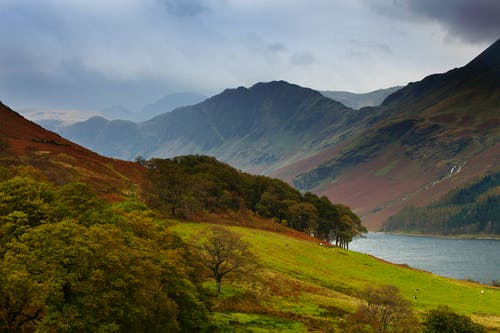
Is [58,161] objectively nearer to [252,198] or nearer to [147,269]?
[252,198]

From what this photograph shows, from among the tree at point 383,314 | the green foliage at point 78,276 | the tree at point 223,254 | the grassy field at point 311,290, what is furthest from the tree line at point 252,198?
the green foliage at point 78,276

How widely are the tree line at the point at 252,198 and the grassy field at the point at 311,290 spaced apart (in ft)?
71.4

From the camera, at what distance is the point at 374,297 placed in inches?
1831

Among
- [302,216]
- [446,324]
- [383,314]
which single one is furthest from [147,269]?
[302,216]

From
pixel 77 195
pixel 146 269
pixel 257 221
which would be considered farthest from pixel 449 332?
pixel 257 221

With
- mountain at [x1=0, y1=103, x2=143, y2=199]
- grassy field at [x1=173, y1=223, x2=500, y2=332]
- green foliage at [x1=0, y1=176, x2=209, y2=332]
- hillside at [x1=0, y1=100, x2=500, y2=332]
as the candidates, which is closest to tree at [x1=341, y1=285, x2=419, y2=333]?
hillside at [x1=0, y1=100, x2=500, y2=332]

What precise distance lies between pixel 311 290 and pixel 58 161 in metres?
79.9

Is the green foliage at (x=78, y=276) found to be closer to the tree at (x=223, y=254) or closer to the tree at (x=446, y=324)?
the tree at (x=223, y=254)

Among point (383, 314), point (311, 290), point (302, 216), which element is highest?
point (302, 216)

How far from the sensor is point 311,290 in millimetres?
68000

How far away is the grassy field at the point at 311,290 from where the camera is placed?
52009 millimetres

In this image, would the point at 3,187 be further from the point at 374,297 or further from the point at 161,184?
the point at 161,184

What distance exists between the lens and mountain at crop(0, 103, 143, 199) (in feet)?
328

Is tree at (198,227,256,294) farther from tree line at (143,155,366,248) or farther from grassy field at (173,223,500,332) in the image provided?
tree line at (143,155,366,248)
